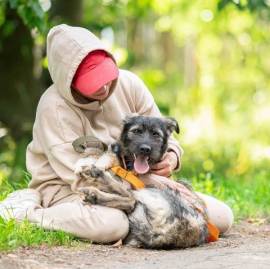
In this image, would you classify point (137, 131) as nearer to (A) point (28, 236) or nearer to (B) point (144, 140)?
(B) point (144, 140)

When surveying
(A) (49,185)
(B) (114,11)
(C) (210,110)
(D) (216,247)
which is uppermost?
(B) (114,11)

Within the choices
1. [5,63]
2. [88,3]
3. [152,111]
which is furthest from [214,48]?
[152,111]

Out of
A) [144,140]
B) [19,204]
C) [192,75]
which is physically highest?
[144,140]

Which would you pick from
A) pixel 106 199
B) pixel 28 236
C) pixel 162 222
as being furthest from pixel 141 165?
pixel 28 236

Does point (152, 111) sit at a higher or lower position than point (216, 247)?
higher

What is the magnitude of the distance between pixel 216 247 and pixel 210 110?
13.2 m

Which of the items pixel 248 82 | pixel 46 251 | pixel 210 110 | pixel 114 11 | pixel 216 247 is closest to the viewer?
pixel 46 251

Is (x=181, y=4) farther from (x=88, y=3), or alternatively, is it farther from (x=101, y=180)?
(x=101, y=180)

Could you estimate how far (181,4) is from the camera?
1712 centimetres

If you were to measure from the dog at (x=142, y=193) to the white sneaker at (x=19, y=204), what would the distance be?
1.38 feet

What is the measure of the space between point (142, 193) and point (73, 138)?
2.31ft

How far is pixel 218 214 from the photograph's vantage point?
6.62 metres

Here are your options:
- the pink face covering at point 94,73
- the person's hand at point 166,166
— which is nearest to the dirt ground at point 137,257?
the person's hand at point 166,166

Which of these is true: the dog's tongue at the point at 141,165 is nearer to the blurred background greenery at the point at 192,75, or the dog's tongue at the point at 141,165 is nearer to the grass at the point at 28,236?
the grass at the point at 28,236
